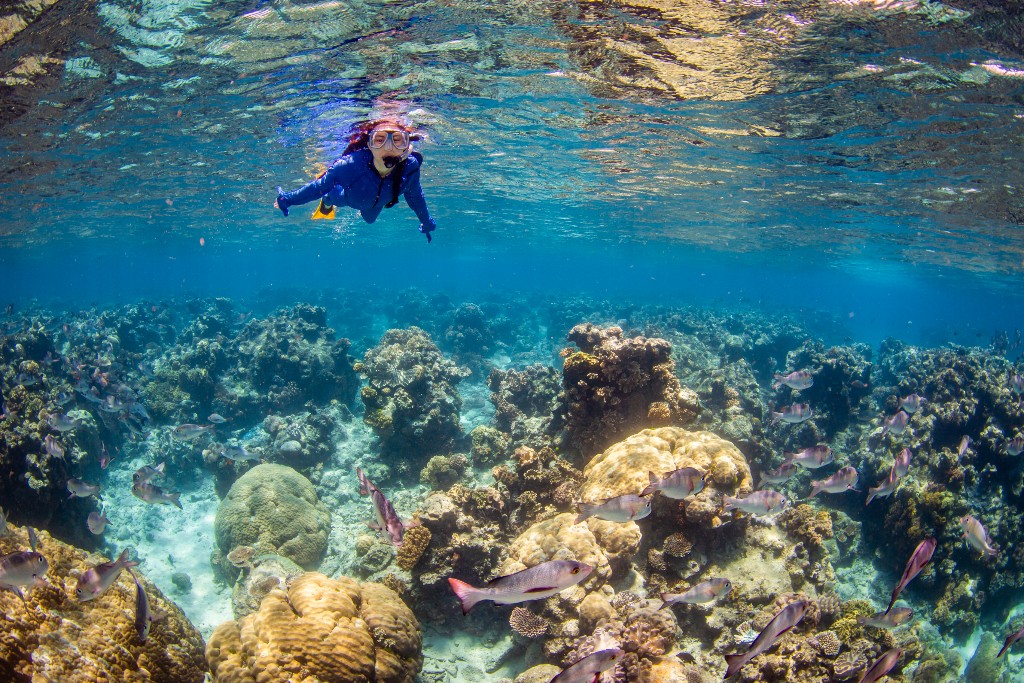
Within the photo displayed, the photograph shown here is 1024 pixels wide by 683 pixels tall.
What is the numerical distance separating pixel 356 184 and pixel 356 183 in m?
0.01

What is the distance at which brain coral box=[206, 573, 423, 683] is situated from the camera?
425 centimetres

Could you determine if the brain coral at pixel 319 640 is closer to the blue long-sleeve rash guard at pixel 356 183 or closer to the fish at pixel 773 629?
the fish at pixel 773 629

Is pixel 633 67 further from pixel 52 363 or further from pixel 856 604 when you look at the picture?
pixel 52 363

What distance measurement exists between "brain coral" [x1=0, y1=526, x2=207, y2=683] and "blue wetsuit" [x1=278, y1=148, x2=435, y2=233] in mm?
4352

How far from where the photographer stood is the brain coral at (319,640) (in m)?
4.25

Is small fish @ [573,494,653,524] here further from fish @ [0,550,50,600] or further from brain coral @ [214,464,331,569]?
brain coral @ [214,464,331,569]

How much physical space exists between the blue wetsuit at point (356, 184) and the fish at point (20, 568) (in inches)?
150

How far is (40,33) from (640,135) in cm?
1540

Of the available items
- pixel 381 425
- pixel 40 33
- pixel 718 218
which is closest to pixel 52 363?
pixel 40 33

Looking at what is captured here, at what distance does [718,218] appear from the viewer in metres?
29.0

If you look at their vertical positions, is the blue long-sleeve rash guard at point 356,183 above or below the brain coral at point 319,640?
above

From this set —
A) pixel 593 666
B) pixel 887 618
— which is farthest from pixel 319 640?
pixel 887 618

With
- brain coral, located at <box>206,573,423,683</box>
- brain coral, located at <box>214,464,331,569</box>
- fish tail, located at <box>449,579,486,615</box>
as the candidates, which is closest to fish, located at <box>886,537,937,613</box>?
fish tail, located at <box>449,579,486,615</box>

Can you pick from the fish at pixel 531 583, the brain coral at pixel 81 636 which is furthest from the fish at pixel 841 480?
the brain coral at pixel 81 636
